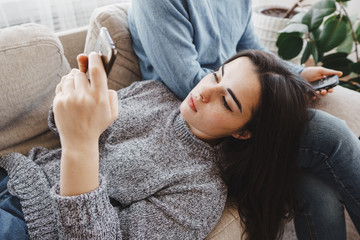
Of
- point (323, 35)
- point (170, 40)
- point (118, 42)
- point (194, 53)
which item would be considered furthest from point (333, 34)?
point (118, 42)

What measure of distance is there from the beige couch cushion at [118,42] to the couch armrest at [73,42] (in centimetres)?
11

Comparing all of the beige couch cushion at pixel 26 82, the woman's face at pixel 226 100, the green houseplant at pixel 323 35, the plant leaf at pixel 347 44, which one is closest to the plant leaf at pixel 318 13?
the green houseplant at pixel 323 35

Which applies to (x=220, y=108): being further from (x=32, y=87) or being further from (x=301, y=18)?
(x=301, y=18)

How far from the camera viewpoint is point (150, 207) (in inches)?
29.6

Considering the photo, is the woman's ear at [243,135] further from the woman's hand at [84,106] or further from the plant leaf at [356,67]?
the plant leaf at [356,67]

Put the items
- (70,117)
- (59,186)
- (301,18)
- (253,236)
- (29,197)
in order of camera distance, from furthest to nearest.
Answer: (301,18) < (253,236) < (29,197) < (59,186) < (70,117)

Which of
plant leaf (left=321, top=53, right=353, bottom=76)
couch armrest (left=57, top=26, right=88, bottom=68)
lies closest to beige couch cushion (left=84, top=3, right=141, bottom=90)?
couch armrest (left=57, top=26, right=88, bottom=68)

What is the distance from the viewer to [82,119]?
529 millimetres

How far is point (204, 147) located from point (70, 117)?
1.56 feet

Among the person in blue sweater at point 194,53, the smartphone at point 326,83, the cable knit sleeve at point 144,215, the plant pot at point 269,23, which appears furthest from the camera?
the plant pot at point 269,23

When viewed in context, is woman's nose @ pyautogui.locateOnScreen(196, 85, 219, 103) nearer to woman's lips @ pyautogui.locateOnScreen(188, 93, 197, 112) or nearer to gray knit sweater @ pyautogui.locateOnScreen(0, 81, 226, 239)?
woman's lips @ pyautogui.locateOnScreen(188, 93, 197, 112)

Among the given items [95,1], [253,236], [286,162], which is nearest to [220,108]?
[286,162]

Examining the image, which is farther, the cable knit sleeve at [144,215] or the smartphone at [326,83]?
the smartphone at [326,83]

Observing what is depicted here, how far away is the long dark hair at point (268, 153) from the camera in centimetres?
82
